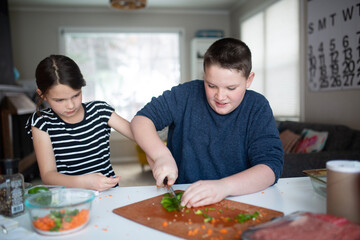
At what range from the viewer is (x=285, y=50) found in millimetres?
4289

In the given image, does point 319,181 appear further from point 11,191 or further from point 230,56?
point 11,191

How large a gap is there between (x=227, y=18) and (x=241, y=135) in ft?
18.7

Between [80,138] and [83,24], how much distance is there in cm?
526

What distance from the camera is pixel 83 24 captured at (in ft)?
19.8

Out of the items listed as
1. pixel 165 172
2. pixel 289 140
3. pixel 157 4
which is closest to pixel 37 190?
pixel 165 172

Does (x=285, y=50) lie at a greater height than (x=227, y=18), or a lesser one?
lesser

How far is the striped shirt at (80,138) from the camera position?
1315mm

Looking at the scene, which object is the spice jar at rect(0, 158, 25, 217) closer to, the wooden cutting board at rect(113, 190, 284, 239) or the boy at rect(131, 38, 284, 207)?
the wooden cutting board at rect(113, 190, 284, 239)

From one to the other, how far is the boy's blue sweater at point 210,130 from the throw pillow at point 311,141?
1.91m

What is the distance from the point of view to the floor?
4281 mm

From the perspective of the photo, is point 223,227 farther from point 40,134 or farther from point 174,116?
point 40,134

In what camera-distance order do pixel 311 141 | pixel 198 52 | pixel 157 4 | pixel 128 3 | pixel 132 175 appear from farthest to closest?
pixel 198 52
pixel 157 4
pixel 132 175
pixel 128 3
pixel 311 141

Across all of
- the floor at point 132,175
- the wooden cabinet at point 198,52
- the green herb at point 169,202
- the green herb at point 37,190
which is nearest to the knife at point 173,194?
the green herb at point 169,202

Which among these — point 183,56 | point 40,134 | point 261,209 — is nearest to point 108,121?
point 40,134
